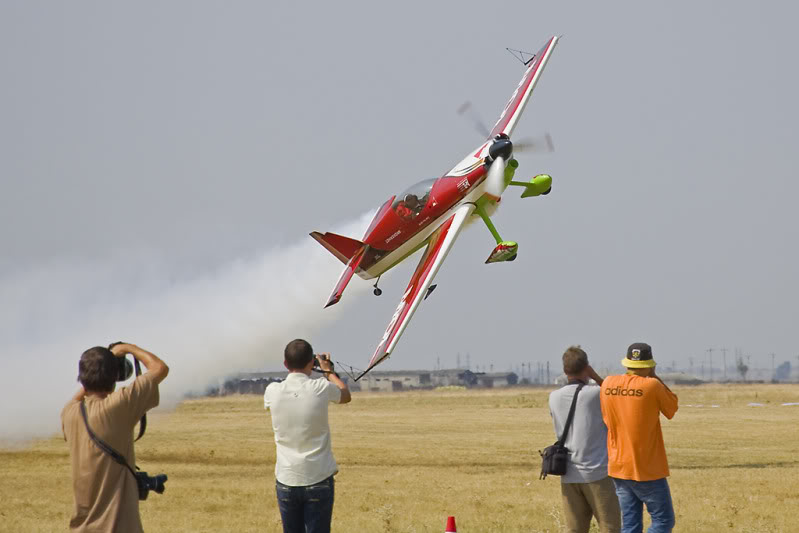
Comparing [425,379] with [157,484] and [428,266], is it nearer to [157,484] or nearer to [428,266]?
[428,266]

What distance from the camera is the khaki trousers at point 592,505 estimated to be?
979 cm

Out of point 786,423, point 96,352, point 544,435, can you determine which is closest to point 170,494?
point 96,352

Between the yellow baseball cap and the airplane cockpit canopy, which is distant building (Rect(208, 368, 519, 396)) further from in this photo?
the yellow baseball cap

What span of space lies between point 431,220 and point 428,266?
1.37 m

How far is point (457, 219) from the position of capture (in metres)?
26.1

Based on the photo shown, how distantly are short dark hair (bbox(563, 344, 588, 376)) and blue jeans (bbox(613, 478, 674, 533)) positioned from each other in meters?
1.15

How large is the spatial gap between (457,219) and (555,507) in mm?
11174

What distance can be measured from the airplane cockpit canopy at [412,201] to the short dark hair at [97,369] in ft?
65.7

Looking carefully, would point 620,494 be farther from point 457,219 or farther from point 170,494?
point 457,219

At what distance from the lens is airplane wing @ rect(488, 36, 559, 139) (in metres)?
28.3

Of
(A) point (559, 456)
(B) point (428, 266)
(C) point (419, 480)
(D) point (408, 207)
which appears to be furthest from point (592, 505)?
(D) point (408, 207)

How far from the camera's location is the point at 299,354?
27.8ft

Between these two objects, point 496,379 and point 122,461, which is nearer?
point 122,461

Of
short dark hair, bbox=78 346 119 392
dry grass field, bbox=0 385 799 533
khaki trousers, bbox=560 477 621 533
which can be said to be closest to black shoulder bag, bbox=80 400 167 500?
short dark hair, bbox=78 346 119 392
